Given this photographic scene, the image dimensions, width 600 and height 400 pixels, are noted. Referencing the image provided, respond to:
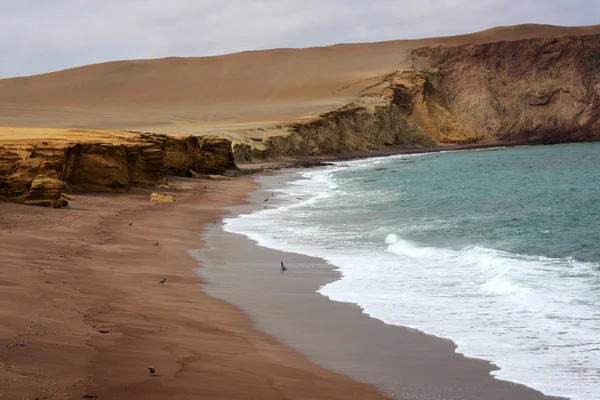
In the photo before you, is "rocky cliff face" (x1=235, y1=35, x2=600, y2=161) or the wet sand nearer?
the wet sand

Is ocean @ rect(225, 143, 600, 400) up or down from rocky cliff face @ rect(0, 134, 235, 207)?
down

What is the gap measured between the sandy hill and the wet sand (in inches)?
2985

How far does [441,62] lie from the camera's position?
105500 millimetres

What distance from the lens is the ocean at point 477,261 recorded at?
8.64 m

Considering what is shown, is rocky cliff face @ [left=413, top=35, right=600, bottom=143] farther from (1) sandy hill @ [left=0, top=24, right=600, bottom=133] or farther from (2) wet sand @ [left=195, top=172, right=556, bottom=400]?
(2) wet sand @ [left=195, top=172, right=556, bottom=400]

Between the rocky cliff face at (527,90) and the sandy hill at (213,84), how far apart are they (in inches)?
467

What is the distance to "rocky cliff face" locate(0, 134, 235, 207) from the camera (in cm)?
2042

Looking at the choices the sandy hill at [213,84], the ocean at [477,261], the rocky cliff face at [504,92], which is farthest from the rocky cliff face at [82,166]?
the rocky cliff face at [504,92]

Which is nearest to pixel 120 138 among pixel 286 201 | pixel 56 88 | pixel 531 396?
pixel 286 201

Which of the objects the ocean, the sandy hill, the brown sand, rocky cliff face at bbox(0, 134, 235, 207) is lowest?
the ocean

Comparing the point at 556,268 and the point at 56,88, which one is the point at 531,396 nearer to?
the point at 556,268

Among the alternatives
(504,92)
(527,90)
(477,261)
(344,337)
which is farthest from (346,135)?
(344,337)

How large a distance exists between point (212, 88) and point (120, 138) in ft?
341

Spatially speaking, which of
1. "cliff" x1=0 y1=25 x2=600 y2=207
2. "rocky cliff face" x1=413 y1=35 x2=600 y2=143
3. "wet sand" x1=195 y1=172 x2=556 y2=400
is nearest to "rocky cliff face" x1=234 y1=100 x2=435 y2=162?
"cliff" x1=0 y1=25 x2=600 y2=207
